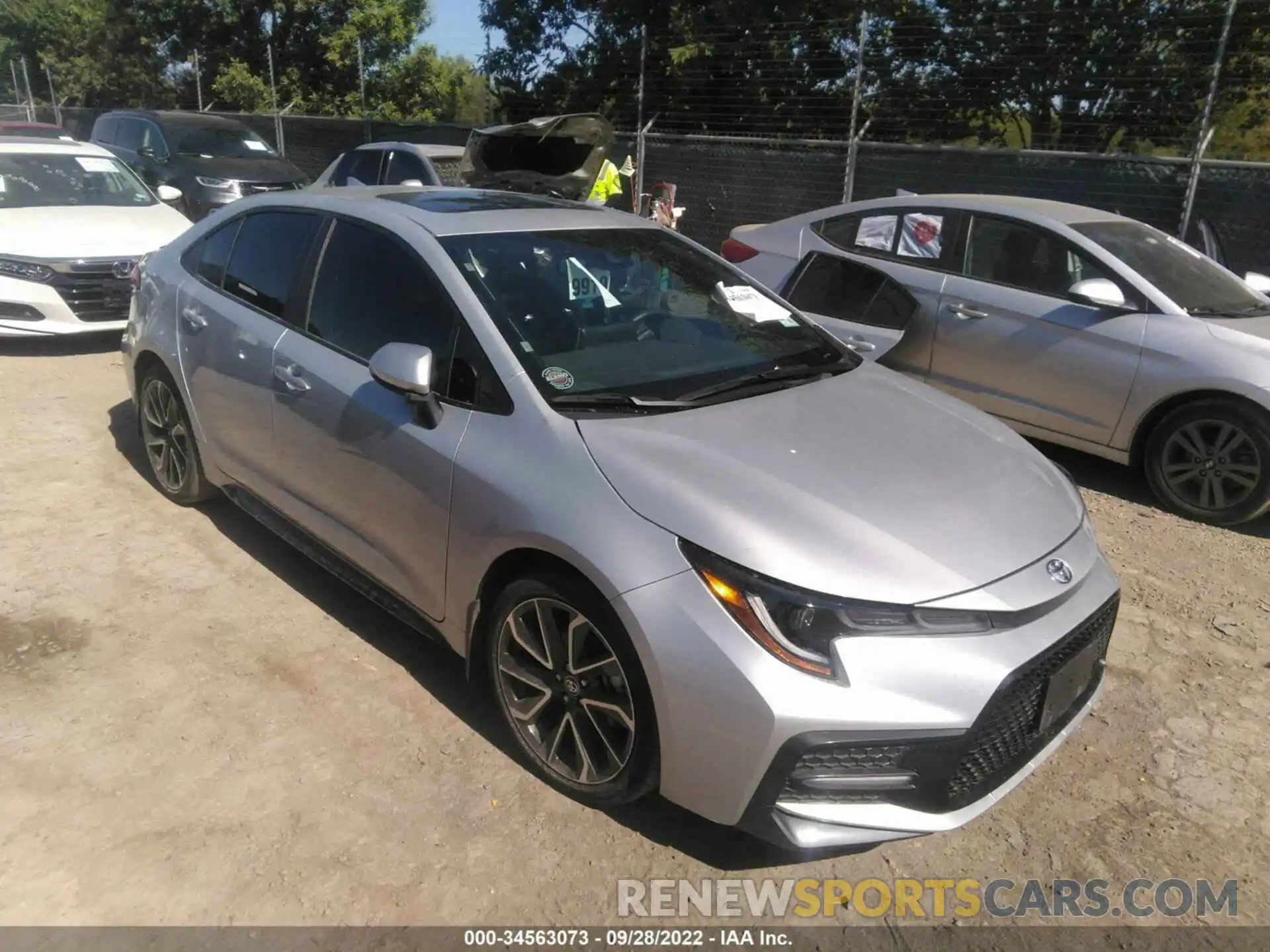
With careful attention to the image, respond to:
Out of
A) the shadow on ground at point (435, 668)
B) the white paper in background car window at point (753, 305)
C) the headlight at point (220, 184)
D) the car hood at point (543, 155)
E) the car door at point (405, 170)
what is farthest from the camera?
the headlight at point (220, 184)

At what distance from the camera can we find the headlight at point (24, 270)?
7.34m

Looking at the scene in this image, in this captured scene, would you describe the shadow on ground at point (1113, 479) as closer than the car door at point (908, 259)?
Yes

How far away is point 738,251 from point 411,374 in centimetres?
456

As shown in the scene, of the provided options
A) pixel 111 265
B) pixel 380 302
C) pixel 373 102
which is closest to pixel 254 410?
pixel 380 302

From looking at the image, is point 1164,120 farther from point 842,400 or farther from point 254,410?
point 254,410

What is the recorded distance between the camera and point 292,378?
3799mm

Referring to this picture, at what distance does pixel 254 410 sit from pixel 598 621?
2.07m

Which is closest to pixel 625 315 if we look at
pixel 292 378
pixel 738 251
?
pixel 292 378

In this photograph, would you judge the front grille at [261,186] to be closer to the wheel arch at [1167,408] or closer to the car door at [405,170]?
the car door at [405,170]

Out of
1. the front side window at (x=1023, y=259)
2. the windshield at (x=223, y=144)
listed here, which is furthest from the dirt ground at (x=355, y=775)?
the windshield at (x=223, y=144)

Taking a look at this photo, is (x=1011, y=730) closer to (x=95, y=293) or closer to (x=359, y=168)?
(x=95, y=293)

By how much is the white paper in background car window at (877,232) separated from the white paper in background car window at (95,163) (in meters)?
6.91

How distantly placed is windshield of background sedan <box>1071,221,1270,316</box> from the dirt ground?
5.90 feet

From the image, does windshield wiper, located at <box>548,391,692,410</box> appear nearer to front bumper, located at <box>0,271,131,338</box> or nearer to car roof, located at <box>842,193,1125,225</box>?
car roof, located at <box>842,193,1125,225</box>
